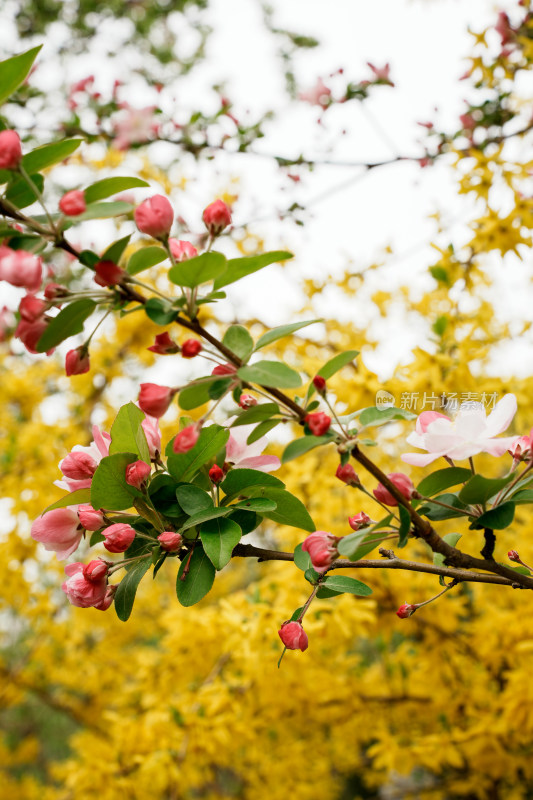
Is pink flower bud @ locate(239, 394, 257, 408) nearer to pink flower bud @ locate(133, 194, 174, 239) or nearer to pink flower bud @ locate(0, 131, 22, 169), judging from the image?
pink flower bud @ locate(133, 194, 174, 239)

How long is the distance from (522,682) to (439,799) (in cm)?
224

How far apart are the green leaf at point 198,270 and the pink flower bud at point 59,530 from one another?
0.30 metres

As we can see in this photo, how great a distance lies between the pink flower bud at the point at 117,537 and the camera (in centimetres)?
56

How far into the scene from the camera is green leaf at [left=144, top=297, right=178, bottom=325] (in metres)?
0.50

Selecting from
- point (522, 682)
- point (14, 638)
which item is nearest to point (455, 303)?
point (522, 682)

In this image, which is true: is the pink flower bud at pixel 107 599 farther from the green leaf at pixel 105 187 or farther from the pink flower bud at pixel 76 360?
the green leaf at pixel 105 187

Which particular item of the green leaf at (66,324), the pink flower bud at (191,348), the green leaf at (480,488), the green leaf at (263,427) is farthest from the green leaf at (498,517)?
the green leaf at (66,324)

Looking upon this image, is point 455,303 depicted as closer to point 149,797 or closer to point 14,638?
point 149,797

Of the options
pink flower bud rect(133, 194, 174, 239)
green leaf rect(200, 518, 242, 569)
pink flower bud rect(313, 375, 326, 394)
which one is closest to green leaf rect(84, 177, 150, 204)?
pink flower bud rect(133, 194, 174, 239)

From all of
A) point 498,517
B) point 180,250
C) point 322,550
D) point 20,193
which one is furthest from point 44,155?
point 498,517

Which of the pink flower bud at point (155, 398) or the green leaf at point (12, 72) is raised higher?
the green leaf at point (12, 72)

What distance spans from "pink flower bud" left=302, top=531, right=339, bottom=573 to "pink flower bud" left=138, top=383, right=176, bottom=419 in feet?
0.63

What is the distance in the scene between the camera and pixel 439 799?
322 cm

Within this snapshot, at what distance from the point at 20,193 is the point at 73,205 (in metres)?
0.10
